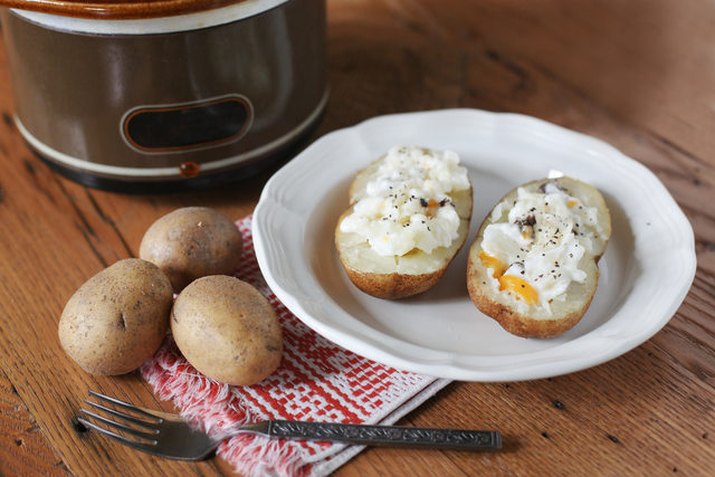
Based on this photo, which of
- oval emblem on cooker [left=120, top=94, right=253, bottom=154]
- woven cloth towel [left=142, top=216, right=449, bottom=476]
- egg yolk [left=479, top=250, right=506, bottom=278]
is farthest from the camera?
oval emblem on cooker [left=120, top=94, right=253, bottom=154]

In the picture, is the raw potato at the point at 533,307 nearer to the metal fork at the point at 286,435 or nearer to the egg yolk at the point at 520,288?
the egg yolk at the point at 520,288

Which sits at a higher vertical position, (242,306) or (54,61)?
(54,61)

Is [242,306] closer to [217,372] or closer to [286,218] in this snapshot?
[217,372]

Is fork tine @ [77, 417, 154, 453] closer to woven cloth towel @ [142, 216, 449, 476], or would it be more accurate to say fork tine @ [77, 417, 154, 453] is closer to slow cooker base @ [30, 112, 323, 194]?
woven cloth towel @ [142, 216, 449, 476]

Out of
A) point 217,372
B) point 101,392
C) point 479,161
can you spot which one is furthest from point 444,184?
point 101,392

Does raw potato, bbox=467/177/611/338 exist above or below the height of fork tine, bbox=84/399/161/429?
above

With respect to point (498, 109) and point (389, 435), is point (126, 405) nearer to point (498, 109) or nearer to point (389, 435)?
point (389, 435)

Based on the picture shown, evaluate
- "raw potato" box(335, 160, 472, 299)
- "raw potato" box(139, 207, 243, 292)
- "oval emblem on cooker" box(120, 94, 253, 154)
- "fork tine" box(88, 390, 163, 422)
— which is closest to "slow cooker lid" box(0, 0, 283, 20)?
"oval emblem on cooker" box(120, 94, 253, 154)
